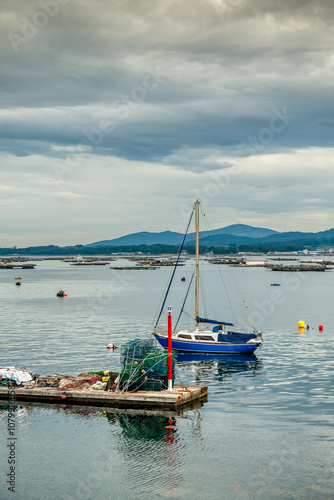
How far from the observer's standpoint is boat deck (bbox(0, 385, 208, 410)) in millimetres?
32562

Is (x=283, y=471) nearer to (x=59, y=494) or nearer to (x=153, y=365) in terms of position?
(x=59, y=494)

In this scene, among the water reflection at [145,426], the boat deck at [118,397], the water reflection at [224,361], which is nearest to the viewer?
the water reflection at [145,426]

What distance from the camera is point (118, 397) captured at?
33.1 m

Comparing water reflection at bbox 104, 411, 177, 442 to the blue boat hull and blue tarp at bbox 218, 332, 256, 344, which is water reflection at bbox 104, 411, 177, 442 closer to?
the blue boat hull

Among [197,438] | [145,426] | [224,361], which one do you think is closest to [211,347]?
[224,361]

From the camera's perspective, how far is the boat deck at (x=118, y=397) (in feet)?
107

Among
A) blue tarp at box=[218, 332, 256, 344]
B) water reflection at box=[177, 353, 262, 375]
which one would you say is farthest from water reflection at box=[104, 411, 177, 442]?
blue tarp at box=[218, 332, 256, 344]

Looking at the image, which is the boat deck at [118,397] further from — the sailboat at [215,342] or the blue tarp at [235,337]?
the blue tarp at [235,337]

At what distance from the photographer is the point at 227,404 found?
34.9 m

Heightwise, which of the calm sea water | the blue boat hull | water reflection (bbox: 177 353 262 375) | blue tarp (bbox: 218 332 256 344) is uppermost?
blue tarp (bbox: 218 332 256 344)

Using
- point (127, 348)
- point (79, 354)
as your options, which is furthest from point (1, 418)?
point (79, 354)

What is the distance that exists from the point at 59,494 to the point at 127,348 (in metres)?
15.9

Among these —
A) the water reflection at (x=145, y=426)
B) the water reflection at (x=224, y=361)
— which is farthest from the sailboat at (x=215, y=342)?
the water reflection at (x=145, y=426)

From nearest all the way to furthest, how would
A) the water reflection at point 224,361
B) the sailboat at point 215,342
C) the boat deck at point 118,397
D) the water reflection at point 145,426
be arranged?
the water reflection at point 145,426
the boat deck at point 118,397
the water reflection at point 224,361
the sailboat at point 215,342
